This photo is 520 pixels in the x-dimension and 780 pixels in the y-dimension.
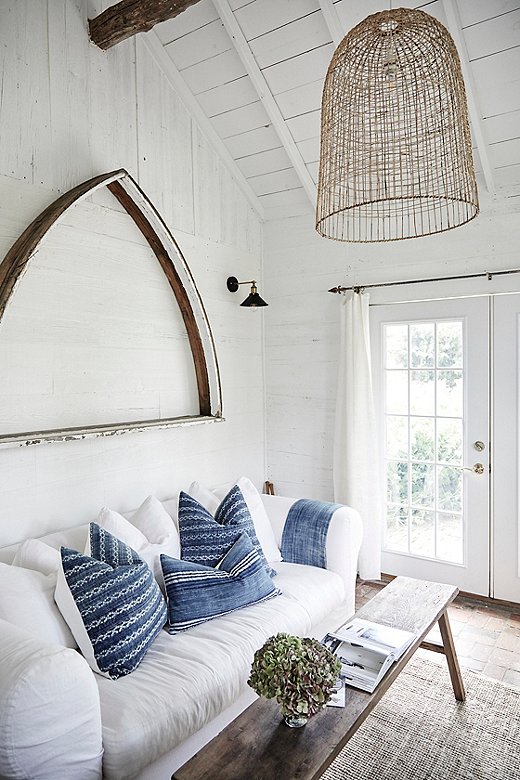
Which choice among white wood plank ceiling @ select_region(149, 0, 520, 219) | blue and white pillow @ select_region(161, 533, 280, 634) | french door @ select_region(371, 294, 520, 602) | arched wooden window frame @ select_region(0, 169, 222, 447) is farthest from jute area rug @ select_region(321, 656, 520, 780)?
white wood plank ceiling @ select_region(149, 0, 520, 219)

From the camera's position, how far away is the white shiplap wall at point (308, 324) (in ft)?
12.1

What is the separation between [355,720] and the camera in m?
1.67

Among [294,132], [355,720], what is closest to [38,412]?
[355,720]

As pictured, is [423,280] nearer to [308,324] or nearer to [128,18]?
[308,324]

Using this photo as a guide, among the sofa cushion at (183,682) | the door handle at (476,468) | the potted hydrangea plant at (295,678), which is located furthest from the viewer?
the door handle at (476,468)

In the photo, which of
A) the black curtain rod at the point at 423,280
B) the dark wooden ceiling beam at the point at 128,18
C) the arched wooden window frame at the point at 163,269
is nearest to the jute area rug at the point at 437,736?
the arched wooden window frame at the point at 163,269

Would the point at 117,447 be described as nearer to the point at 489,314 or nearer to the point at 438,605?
the point at 438,605

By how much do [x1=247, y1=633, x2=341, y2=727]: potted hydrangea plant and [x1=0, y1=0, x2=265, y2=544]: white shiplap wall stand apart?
1.40 m

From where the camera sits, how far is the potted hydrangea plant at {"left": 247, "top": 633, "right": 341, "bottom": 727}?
1.55m

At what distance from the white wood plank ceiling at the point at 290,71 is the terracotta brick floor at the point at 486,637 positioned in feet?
7.65

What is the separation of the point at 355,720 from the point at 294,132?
3.06 meters

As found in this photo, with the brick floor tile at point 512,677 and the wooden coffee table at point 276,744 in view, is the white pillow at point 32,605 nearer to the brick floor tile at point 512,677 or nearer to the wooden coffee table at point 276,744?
the wooden coffee table at point 276,744

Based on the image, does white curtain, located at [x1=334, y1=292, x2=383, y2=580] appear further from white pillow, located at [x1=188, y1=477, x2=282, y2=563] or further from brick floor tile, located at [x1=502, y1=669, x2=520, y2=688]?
brick floor tile, located at [x1=502, y1=669, x2=520, y2=688]

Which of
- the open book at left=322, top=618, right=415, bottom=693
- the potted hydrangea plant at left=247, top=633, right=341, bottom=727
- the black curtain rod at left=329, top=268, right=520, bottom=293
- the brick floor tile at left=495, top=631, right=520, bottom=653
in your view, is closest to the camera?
the potted hydrangea plant at left=247, top=633, right=341, bottom=727
